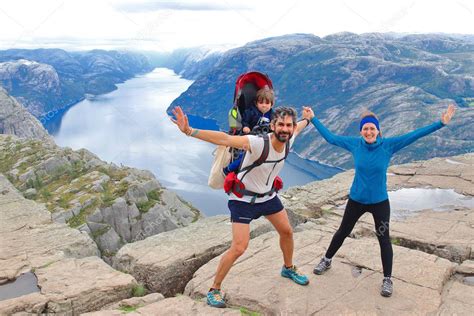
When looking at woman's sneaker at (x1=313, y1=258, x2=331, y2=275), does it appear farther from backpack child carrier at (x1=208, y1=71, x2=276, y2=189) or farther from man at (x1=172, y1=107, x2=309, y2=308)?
backpack child carrier at (x1=208, y1=71, x2=276, y2=189)

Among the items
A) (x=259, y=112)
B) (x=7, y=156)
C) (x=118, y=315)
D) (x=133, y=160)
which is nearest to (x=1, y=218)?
(x=118, y=315)

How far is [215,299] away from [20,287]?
15.3 feet

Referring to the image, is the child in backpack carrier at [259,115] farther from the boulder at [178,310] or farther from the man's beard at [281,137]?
the boulder at [178,310]

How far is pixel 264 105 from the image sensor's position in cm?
786

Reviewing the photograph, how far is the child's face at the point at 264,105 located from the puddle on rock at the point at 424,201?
8502 millimetres

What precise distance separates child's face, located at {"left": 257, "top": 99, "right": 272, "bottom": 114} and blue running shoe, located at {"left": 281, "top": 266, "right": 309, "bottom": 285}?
135 inches

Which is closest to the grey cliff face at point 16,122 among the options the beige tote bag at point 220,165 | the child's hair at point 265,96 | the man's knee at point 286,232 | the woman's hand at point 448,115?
the beige tote bag at point 220,165

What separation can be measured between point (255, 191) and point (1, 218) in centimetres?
1077

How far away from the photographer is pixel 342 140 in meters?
8.28

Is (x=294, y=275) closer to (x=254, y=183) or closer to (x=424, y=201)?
(x=254, y=183)

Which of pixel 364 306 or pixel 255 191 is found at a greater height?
pixel 255 191

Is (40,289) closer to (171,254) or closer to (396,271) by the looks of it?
(171,254)

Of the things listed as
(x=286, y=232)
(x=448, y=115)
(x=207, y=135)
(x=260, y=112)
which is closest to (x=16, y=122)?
(x=260, y=112)

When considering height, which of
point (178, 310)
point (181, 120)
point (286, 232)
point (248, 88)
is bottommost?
point (178, 310)
